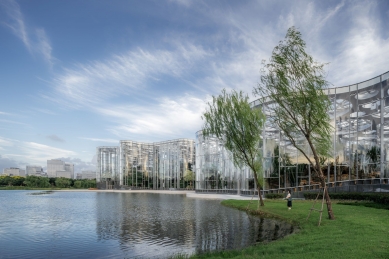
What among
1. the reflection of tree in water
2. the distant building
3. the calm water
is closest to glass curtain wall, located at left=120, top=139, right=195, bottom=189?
the distant building

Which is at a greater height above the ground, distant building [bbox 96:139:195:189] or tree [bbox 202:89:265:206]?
tree [bbox 202:89:265:206]

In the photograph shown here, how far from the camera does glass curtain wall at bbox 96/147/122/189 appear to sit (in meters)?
103

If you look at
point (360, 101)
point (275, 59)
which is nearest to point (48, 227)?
point (275, 59)

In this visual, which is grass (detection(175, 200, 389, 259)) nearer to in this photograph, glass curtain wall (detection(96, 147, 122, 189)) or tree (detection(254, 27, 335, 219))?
tree (detection(254, 27, 335, 219))

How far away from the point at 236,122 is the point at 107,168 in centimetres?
8490

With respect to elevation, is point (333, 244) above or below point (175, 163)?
above

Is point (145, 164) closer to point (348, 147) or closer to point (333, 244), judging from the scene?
point (348, 147)

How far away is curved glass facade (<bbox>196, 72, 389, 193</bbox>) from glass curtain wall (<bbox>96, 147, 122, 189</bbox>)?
2615 inches

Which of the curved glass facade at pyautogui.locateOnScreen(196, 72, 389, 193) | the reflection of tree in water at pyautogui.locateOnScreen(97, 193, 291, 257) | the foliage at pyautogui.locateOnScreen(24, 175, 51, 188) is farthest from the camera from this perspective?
the foliage at pyautogui.locateOnScreen(24, 175, 51, 188)

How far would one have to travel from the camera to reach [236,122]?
27453mm

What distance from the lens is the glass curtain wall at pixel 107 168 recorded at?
103 m

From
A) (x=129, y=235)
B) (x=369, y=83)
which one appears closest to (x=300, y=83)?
(x=129, y=235)

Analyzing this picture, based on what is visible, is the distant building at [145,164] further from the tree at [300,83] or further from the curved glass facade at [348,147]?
the tree at [300,83]

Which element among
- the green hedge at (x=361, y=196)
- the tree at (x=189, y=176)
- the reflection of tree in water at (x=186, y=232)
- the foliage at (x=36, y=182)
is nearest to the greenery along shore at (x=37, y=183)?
the foliage at (x=36, y=182)
